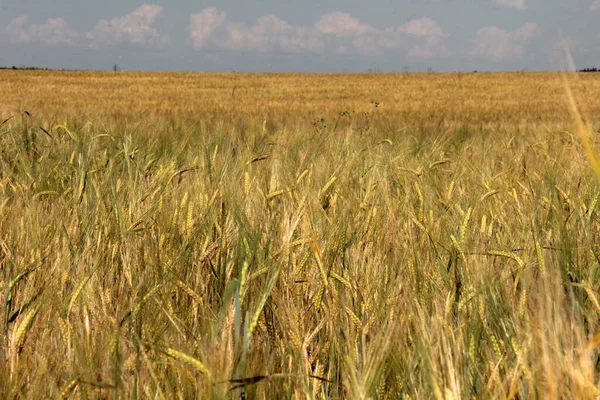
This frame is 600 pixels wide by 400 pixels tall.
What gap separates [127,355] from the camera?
84 cm

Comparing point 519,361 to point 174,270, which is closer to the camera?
point 519,361

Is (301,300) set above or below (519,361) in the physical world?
below

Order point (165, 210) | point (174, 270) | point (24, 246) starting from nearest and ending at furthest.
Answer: point (174, 270) < point (24, 246) < point (165, 210)

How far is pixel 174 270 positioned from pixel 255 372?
0.40 meters

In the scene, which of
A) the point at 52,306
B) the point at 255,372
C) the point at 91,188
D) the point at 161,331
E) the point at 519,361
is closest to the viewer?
the point at 519,361

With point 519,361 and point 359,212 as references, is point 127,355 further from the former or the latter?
point 359,212

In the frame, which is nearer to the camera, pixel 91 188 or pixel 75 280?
pixel 75 280

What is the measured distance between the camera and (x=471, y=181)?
2098 mm

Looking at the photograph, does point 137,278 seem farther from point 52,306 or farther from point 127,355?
point 127,355

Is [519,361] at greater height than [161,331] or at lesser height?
greater

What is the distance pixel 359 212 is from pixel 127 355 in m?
0.82

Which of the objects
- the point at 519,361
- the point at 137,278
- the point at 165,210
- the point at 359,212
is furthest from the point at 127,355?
the point at 359,212

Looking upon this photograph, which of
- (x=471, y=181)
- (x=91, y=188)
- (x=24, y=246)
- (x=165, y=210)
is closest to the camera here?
(x=24, y=246)

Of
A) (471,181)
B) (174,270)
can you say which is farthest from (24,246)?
(471,181)
